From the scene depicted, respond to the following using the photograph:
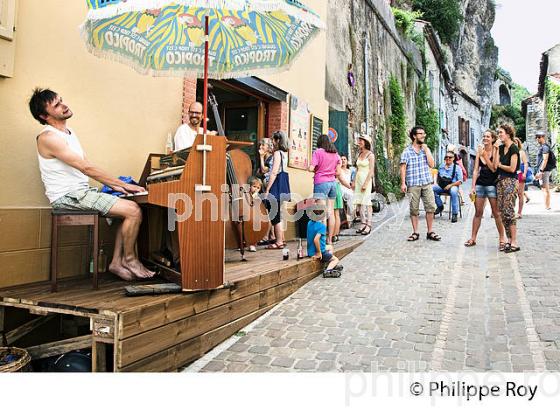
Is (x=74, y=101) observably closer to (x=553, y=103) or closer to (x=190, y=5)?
(x=190, y=5)

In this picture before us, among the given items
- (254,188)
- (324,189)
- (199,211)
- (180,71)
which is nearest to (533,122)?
(324,189)

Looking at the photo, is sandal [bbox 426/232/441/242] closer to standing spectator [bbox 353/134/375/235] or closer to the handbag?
standing spectator [bbox 353/134/375/235]

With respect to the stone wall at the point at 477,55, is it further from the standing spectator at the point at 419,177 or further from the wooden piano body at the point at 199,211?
the wooden piano body at the point at 199,211

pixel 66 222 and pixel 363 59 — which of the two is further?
pixel 363 59

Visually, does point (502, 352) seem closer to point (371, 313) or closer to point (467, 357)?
point (467, 357)

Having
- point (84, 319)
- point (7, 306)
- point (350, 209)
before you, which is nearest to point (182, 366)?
point (84, 319)

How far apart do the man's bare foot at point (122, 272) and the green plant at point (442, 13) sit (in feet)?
81.7

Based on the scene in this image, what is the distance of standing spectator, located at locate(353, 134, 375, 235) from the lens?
7.25m

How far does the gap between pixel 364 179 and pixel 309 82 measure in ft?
7.31

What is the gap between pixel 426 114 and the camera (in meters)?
21.5

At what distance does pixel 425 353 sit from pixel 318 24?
8.26 feet

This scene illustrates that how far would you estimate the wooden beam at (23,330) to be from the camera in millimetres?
3066

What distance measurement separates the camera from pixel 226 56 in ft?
13.1

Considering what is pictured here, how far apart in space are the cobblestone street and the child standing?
0.17m
